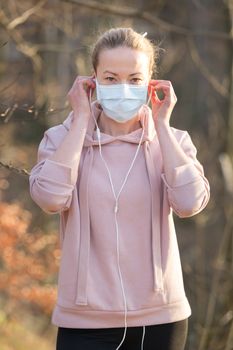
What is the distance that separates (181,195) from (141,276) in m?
0.36

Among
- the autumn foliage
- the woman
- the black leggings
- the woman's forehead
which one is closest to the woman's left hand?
the woman

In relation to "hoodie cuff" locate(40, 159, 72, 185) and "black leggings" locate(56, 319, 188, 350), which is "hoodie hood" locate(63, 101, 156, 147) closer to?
"hoodie cuff" locate(40, 159, 72, 185)

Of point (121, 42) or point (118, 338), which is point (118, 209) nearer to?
point (118, 338)

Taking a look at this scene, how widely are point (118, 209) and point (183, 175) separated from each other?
0.30 meters

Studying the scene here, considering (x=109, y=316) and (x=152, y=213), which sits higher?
(x=152, y=213)

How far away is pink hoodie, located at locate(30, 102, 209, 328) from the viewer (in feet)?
11.8

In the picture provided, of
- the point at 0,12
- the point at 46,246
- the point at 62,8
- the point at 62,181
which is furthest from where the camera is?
the point at 62,8

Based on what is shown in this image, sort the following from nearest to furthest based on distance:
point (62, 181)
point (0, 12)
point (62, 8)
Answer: point (62, 181) < point (0, 12) < point (62, 8)

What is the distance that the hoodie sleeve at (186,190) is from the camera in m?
3.63

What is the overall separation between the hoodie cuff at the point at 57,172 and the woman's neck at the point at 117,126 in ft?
1.00

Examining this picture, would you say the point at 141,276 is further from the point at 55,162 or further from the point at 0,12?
the point at 0,12

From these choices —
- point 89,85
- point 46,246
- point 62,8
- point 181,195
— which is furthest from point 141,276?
point 62,8

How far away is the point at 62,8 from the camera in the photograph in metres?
10.4

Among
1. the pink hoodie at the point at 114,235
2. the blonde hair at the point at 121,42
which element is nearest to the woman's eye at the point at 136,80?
the blonde hair at the point at 121,42
